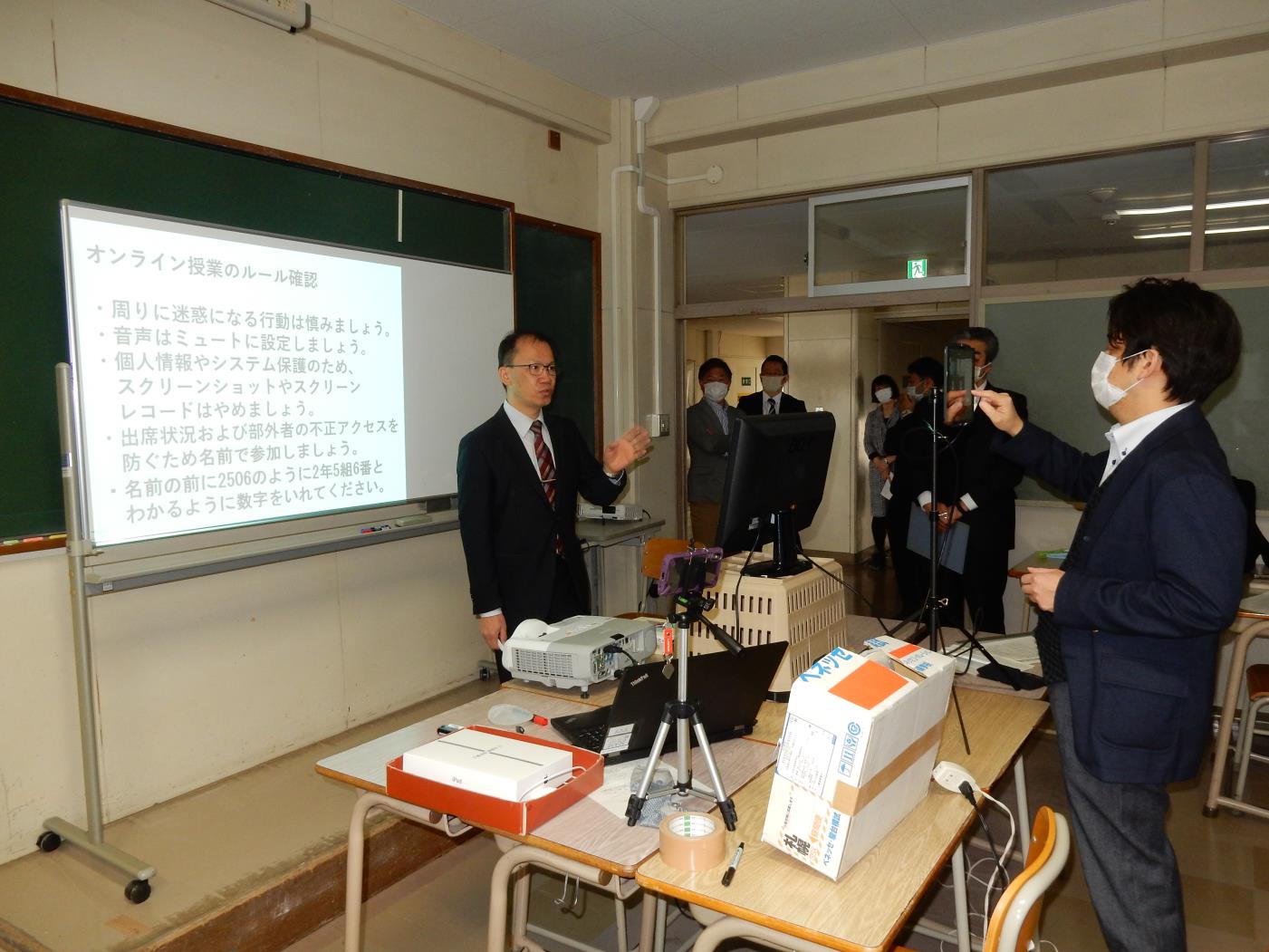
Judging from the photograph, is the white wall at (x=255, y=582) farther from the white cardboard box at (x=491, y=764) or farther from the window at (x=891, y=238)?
the white cardboard box at (x=491, y=764)

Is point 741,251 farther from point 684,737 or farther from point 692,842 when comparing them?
point 692,842

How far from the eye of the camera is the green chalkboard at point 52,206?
96.3 inches

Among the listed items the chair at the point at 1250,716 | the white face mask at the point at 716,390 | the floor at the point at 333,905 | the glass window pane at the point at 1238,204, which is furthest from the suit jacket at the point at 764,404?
the floor at the point at 333,905

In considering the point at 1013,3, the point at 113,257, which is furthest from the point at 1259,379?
the point at 113,257

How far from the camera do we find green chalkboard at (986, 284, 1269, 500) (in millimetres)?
3727

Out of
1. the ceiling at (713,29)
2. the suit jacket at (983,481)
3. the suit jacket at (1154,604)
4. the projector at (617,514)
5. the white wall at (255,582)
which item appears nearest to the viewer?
the suit jacket at (1154,604)

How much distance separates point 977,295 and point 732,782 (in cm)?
346

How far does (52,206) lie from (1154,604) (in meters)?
3.04

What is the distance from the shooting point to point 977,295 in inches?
169

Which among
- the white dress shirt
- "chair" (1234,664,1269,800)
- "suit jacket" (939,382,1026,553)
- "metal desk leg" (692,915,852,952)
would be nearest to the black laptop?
"metal desk leg" (692,915,852,952)

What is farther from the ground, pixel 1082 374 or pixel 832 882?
pixel 1082 374

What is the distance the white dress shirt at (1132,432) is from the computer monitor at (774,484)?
568 mm

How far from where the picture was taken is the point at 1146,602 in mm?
1498

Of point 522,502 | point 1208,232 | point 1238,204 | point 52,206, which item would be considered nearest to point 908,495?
point 1208,232
